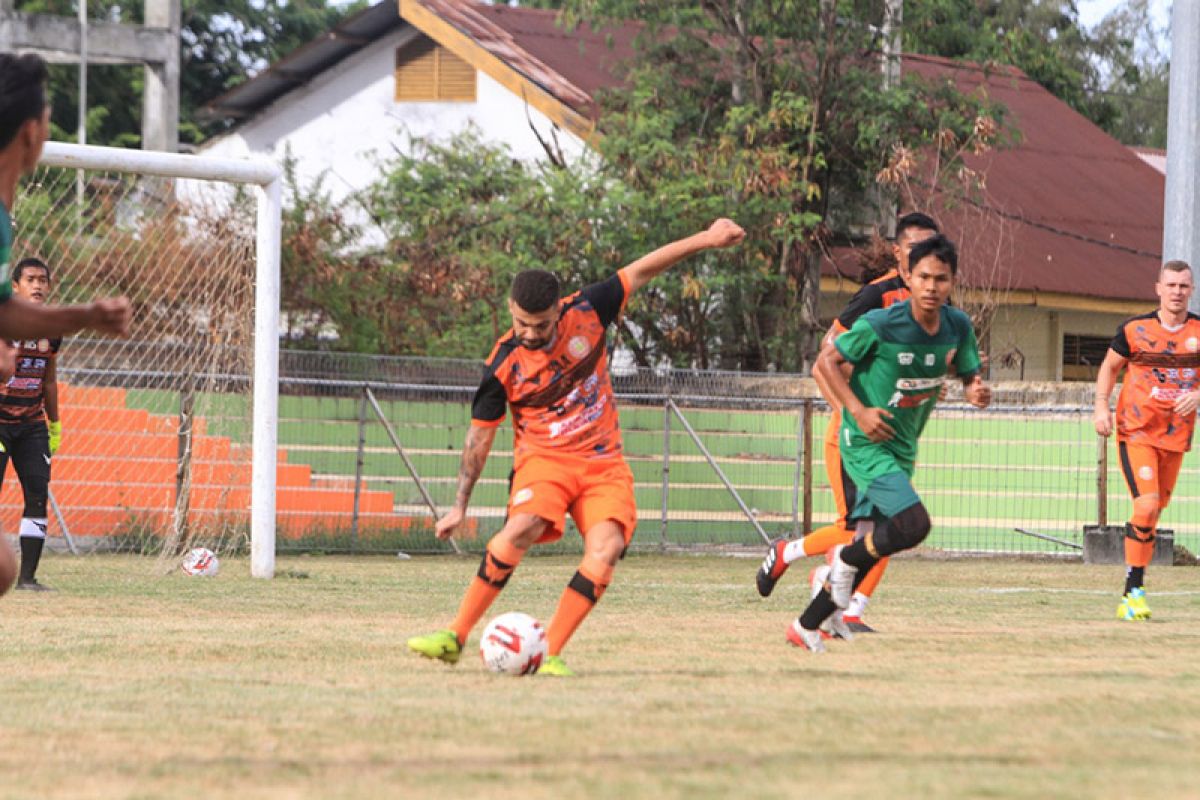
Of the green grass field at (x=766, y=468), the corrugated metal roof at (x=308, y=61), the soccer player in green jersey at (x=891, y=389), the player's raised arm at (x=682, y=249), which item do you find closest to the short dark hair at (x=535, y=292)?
the player's raised arm at (x=682, y=249)

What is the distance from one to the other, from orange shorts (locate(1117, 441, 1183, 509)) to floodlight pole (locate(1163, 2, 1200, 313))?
7628mm

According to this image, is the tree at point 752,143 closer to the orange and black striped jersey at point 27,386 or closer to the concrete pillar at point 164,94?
the concrete pillar at point 164,94

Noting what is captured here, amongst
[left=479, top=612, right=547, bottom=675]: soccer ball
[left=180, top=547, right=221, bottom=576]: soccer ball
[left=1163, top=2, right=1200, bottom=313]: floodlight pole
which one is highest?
[left=1163, top=2, right=1200, bottom=313]: floodlight pole

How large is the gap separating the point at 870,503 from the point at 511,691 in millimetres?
2637

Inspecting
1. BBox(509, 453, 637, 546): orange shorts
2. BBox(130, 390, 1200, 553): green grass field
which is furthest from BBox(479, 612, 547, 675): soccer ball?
BBox(130, 390, 1200, 553): green grass field

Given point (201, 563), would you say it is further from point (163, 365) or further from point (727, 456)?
point (727, 456)

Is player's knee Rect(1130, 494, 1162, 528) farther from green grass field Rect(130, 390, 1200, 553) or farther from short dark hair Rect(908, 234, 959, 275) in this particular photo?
green grass field Rect(130, 390, 1200, 553)

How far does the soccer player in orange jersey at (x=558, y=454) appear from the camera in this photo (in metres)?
8.38

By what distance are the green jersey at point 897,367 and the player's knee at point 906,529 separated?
1.00 ft

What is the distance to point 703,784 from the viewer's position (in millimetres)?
5145

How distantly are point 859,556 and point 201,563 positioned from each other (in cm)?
746

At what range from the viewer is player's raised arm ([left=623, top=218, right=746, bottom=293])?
336 inches

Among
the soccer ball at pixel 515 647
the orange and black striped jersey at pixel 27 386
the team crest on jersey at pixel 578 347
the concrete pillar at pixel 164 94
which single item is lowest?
the soccer ball at pixel 515 647

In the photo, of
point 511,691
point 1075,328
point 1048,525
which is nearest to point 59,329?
point 511,691
